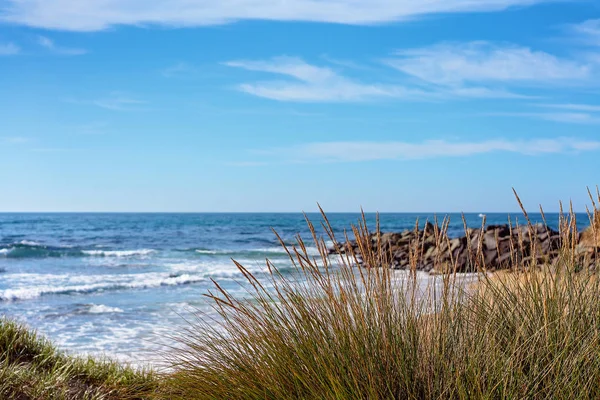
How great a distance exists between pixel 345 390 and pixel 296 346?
0.42m

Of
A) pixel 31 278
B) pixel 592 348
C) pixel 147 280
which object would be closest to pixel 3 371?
pixel 592 348

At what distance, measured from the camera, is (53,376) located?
4555mm

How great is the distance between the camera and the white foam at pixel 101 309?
12338mm

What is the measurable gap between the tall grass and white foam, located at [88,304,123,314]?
30.8 feet

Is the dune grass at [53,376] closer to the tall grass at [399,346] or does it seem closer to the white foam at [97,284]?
the tall grass at [399,346]

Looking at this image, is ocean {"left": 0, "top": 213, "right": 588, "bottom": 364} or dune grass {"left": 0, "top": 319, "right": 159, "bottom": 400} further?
ocean {"left": 0, "top": 213, "right": 588, "bottom": 364}

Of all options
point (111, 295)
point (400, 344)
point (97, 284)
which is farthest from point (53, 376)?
point (97, 284)

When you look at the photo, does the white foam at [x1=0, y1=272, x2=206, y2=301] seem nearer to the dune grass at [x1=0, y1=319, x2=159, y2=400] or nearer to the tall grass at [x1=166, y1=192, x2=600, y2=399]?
the dune grass at [x1=0, y1=319, x2=159, y2=400]

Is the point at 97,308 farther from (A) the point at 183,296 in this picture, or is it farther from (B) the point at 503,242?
(B) the point at 503,242

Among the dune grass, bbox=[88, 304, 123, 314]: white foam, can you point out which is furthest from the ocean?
the dune grass

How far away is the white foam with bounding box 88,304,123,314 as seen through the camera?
1234 cm

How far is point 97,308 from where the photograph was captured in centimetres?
1273

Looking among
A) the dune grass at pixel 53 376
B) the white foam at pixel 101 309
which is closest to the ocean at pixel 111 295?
the white foam at pixel 101 309

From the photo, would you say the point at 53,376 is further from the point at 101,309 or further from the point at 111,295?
the point at 111,295
